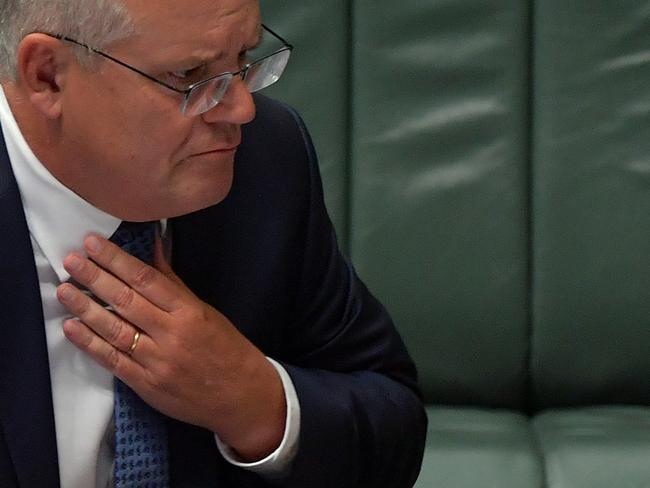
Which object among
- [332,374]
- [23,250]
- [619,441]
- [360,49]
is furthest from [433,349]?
[23,250]

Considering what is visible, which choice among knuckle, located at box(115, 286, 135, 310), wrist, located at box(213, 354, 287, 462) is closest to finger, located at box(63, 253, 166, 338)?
knuckle, located at box(115, 286, 135, 310)

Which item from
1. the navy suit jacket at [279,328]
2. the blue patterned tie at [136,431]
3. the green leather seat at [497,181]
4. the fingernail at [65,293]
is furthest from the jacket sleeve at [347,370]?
the green leather seat at [497,181]

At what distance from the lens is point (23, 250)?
1221mm

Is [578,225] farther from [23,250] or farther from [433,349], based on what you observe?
[23,250]

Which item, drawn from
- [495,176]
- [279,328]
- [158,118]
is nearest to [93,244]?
[158,118]

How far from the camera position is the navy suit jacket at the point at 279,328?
48.2 inches

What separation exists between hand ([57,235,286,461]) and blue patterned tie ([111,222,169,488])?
22mm

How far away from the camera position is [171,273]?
50.5 inches

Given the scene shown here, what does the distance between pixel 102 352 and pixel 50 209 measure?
146 millimetres

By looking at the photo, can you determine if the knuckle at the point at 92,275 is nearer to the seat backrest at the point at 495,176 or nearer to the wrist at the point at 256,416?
the wrist at the point at 256,416

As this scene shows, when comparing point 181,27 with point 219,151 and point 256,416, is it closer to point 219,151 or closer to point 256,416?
point 219,151

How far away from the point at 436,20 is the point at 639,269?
1.71 feet

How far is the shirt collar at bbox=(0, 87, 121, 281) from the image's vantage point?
4.04ft

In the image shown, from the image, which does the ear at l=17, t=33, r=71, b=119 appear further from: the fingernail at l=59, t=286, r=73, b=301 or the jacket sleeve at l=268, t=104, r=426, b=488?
the jacket sleeve at l=268, t=104, r=426, b=488
